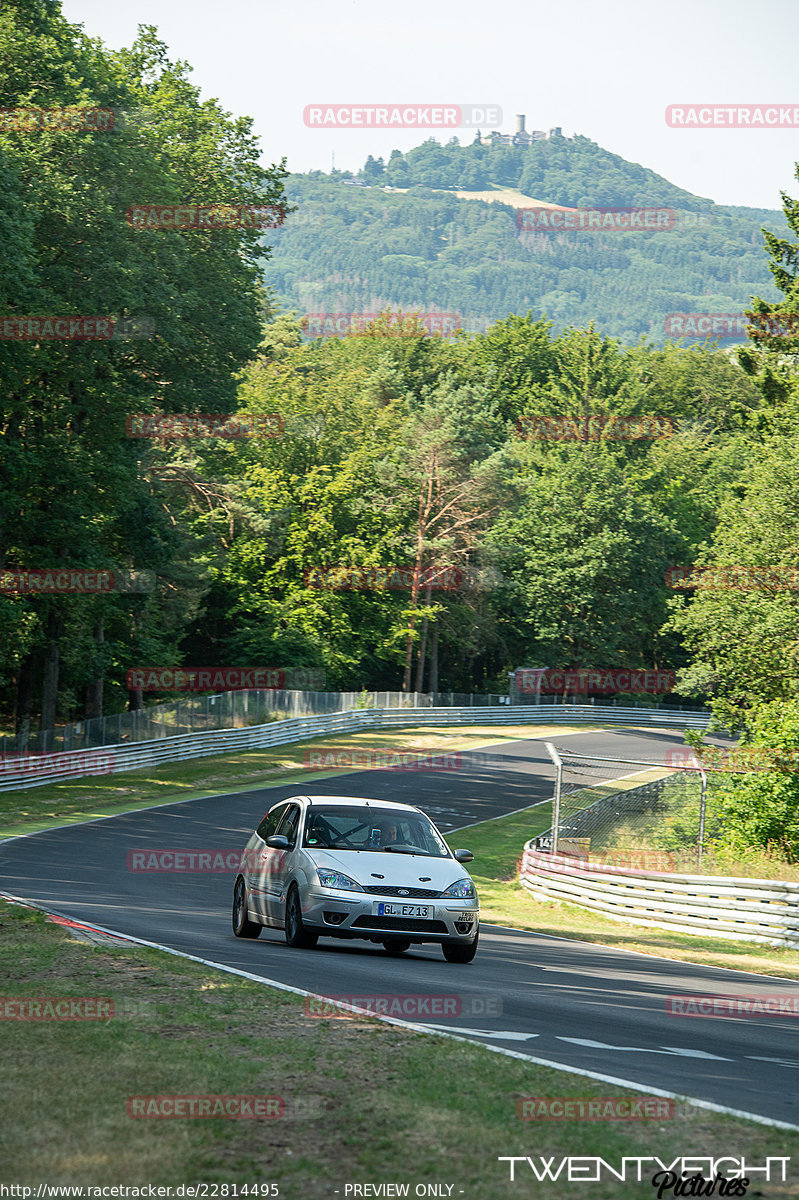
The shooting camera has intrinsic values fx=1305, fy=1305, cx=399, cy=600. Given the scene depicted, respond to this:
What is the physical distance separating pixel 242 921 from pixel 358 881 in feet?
7.58

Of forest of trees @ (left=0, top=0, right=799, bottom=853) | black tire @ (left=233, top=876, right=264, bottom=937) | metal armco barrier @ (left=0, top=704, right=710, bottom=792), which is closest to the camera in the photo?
black tire @ (left=233, top=876, right=264, bottom=937)

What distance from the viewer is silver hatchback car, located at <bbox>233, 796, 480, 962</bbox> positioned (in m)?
12.2

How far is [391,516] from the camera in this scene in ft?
243

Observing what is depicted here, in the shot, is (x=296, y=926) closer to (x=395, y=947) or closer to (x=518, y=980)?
(x=395, y=947)

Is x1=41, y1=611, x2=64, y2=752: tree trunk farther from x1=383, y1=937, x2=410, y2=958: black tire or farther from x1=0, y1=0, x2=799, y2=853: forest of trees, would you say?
x1=383, y1=937, x2=410, y2=958: black tire

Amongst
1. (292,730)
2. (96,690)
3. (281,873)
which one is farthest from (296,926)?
(292,730)

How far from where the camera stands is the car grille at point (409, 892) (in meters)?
12.2

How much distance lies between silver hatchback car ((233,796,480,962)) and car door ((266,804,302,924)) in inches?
0.4

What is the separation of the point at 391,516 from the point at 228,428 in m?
20.9

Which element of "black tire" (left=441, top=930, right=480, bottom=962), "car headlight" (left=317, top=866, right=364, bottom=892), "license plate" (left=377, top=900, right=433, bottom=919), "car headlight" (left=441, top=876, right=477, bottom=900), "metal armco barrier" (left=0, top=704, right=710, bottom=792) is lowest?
"metal armco barrier" (left=0, top=704, right=710, bottom=792)

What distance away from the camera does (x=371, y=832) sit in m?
13.3

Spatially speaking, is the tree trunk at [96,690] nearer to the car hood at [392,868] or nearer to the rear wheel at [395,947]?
the rear wheel at [395,947]

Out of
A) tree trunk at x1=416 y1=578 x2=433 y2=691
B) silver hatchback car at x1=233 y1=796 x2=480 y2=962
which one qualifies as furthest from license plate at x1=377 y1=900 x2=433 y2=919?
tree trunk at x1=416 y1=578 x2=433 y2=691

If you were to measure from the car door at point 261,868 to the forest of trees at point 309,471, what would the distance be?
12844mm
